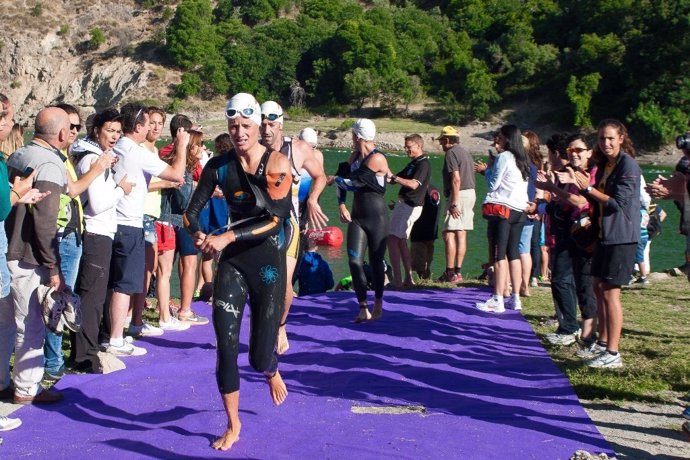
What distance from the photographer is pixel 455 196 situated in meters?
11.4

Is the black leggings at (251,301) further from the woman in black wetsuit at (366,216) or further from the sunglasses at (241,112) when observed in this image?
the woman in black wetsuit at (366,216)

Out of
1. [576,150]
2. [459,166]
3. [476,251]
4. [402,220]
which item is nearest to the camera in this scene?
[576,150]

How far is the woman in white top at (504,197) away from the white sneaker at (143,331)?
11.6 ft

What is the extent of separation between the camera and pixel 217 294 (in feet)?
17.1

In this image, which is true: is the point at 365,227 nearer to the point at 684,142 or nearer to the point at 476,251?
the point at 684,142

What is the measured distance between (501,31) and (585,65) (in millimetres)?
17980

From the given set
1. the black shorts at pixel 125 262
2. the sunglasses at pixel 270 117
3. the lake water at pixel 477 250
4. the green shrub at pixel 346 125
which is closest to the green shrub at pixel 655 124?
the green shrub at pixel 346 125

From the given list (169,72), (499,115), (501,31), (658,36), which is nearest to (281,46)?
(169,72)

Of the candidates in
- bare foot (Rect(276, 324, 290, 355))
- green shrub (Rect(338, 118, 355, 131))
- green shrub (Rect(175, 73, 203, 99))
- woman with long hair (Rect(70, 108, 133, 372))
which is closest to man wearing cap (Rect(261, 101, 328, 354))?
bare foot (Rect(276, 324, 290, 355))

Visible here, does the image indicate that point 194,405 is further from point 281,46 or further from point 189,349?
point 281,46

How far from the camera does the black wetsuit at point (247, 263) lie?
5176 millimetres

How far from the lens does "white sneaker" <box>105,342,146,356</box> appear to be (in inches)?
283

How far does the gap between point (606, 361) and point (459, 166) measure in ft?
16.8

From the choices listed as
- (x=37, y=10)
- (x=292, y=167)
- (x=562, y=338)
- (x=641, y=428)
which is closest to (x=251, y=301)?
(x=292, y=167)
